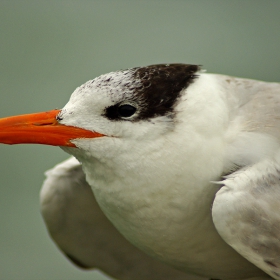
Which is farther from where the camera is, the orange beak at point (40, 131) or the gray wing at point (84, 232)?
the gray wing at point (84, 232)

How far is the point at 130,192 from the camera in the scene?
94.6 inches

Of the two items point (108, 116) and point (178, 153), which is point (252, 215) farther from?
point (108, 116)

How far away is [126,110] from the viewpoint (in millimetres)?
2307

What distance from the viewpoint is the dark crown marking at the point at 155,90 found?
91.0 inches

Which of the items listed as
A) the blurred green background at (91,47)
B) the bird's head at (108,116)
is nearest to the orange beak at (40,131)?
the bird's head at (108,116)

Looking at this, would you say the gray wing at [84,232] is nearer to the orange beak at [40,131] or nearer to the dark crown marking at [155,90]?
the orange beak at [40,131]

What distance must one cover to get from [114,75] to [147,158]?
1.09 ft

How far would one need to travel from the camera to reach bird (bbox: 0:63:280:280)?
225 cm

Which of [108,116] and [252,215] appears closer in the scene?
[252,215]

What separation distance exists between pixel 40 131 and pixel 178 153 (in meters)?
0.52

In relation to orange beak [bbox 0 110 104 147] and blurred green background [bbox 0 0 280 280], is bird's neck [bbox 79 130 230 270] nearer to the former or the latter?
orange beak [bbox 0 110 104 147]

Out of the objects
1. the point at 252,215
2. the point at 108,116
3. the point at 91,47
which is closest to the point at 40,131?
the point at 108,116

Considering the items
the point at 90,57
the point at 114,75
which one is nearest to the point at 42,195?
the point at 114,75

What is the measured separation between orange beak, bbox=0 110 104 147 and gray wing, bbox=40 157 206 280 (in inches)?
22.9
